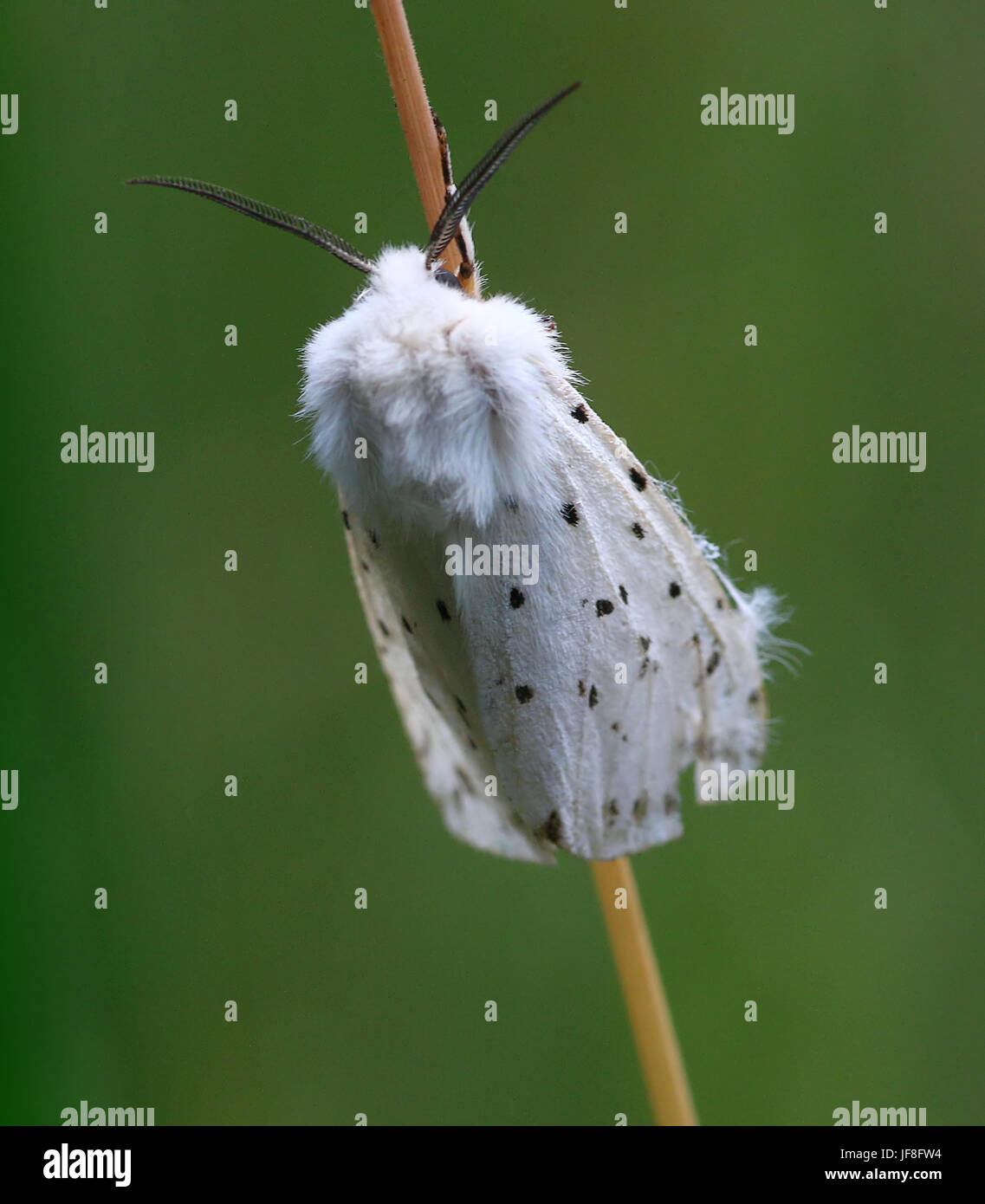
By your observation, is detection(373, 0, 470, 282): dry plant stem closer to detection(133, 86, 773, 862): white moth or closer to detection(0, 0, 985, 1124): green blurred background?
detection(133, 86, 773, 862): white moth

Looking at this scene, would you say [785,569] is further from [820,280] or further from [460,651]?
[460,651]

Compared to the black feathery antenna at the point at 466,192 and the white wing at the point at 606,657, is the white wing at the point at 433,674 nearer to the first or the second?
the white wing at the point at 606,657

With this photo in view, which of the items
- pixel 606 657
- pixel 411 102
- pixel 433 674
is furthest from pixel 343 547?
pixel 411 102

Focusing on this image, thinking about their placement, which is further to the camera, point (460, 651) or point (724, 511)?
point (724, 511)

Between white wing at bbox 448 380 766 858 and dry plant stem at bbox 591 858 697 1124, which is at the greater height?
white wing at bbox 448 380 766 858

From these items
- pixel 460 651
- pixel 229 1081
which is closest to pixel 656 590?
pixel 460 651

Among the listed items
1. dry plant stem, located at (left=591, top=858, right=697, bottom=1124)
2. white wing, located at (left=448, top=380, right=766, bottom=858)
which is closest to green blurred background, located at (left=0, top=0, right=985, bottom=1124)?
white wing, located at (left=448, top=380, right=766, bottom=858)

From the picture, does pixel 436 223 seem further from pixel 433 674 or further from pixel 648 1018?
pixel 648 1018
